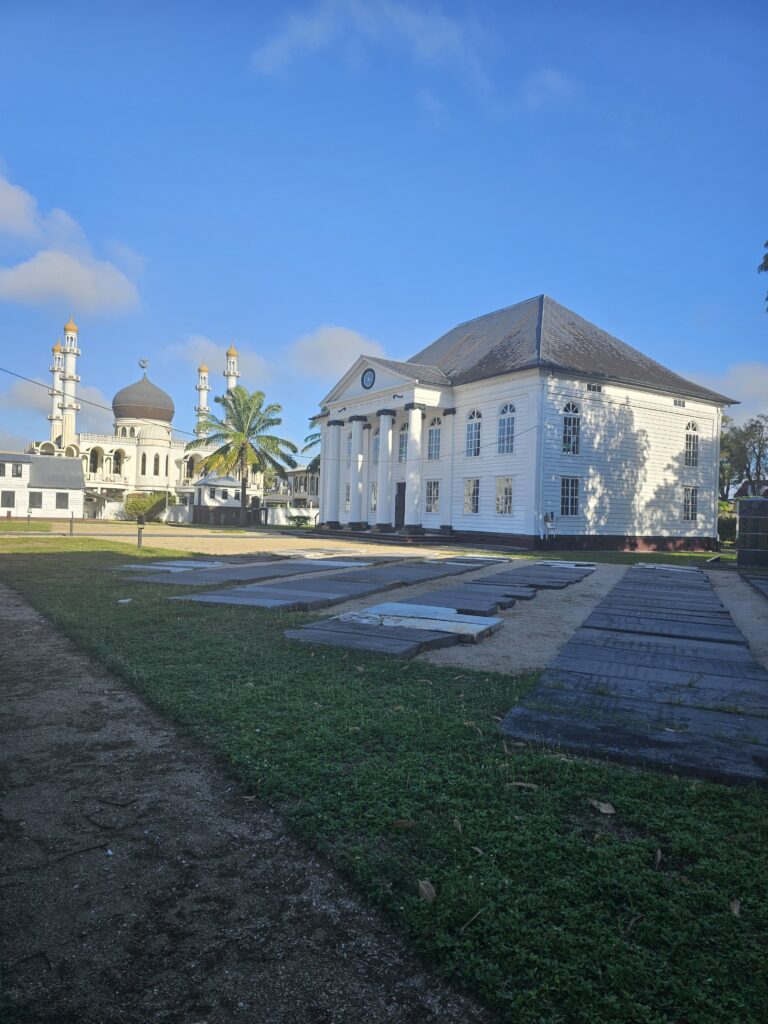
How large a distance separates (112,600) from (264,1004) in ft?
24.5

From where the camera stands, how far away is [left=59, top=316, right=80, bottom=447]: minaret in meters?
69.6

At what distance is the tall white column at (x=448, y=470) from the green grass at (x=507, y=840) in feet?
87.8

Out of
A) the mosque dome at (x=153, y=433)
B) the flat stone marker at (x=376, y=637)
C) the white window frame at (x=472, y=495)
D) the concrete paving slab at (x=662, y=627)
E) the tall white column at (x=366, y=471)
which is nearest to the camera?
the flat stone marker at (x=376, y=637)

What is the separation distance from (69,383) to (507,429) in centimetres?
6033

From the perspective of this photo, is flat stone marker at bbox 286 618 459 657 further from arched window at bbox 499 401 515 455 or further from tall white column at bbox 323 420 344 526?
tall white column at bbox 323 420 344 526

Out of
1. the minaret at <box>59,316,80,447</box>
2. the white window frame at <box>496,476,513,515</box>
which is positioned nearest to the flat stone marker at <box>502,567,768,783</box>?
the white window frame at <box>496,476,513,515</box>

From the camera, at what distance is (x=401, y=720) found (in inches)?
142

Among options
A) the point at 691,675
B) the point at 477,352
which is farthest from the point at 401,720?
the point at 477,352

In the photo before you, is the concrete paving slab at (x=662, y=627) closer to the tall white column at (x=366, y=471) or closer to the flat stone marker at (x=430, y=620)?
the flat stone marker at (x=430, y=620)

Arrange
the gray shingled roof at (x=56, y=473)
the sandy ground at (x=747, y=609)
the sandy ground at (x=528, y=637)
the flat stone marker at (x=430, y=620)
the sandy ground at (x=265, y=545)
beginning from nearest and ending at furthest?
the sandy ground at (x=528, y=637) → the flat stone marker at (x=430, y=620) → the sandy ground at (x=747, y=609) → the sandy ground at (x=265, y=545) → the gray shingled roof at (x=56, y=473)

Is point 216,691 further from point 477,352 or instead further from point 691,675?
point 477,352

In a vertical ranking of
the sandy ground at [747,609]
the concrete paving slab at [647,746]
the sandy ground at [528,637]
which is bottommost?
the sandy ground at [747,609]

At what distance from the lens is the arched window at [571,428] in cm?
2703

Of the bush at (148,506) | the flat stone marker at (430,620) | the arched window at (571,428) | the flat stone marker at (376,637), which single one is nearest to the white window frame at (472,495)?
the arched window at (571,428)
